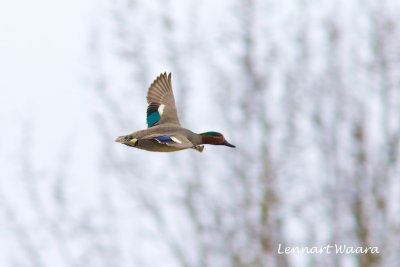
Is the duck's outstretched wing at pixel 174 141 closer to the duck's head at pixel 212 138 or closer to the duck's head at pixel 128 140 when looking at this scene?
the duck's head at pixel 128 140

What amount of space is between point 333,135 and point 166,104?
24.2 feet

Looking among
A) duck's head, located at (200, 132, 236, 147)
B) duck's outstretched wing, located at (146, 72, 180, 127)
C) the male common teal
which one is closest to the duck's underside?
the male common teal

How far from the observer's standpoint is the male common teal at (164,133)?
12.4 feet

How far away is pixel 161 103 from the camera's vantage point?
4836 millimetres

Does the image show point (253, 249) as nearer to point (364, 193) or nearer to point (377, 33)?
point (364, 193)

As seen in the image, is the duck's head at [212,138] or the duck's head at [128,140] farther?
the duck's head at [212,138]

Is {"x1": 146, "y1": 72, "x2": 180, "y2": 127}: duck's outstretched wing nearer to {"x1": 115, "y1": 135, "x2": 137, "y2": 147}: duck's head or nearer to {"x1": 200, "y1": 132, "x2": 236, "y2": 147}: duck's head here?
{"x1": 200, "y1": 132, "x2": 236, "y2": 147}: duck's head

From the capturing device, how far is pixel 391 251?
11.5m

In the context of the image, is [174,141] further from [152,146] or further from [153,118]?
[153,118]

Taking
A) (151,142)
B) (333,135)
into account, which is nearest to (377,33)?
(333,135)

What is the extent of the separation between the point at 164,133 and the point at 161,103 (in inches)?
34.4

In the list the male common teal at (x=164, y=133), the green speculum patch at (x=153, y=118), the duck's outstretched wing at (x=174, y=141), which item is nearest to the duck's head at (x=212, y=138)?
the male common teal at (x=164, y=133)

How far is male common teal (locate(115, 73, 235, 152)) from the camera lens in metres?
3.79

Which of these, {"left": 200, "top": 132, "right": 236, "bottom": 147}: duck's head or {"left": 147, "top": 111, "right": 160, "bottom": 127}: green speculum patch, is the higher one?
{"left": 147, "top": 111, "right": 160, "bottom": 127}: green speculum patch
